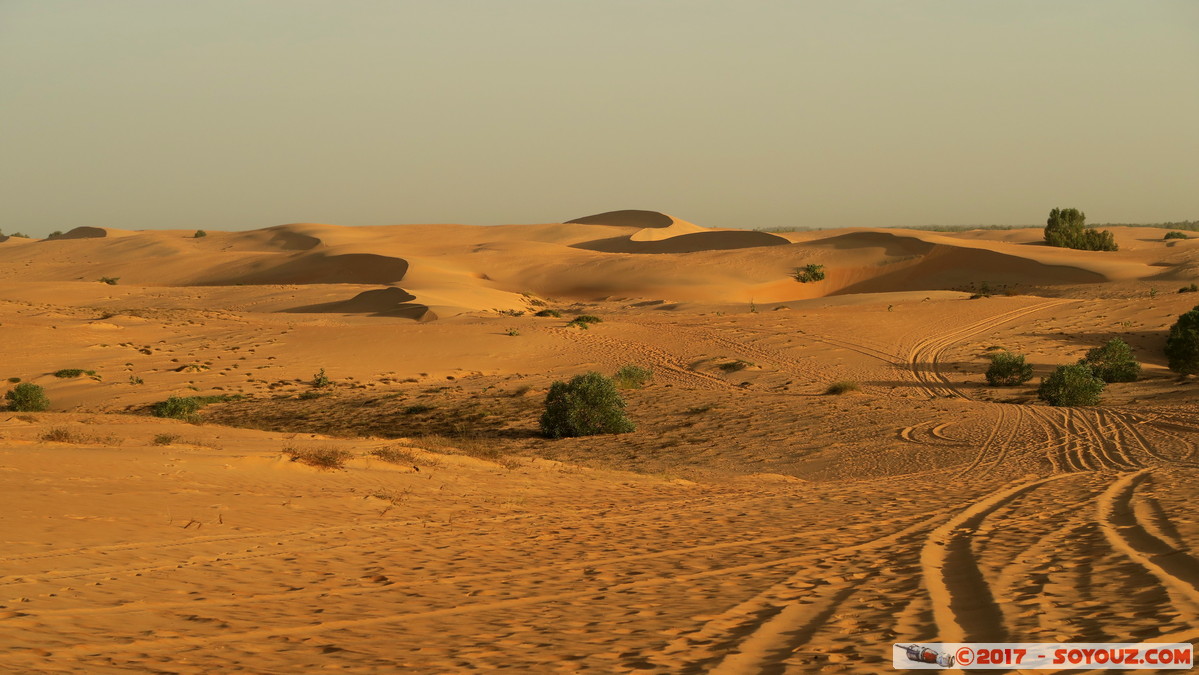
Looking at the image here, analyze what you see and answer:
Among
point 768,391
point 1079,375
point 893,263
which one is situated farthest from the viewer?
point 893,263

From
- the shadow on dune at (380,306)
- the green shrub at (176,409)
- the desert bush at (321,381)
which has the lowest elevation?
the green shrub at (176,409)

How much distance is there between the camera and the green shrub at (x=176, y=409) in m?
19.7

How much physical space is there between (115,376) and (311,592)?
21796 millimetres

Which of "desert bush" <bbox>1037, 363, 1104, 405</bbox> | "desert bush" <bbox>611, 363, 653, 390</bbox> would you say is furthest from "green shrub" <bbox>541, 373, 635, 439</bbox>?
"desert bush" <bbox>1037, 363, 1104, 405</bbox>

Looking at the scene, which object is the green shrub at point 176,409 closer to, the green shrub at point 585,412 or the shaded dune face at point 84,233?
the green shrub at point 585,412

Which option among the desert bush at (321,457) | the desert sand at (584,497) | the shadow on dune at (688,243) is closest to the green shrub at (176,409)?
the desert sand at (584,497)

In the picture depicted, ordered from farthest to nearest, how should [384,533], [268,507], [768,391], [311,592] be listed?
[768,391] < [268,507] < [384,533] < [311,592]

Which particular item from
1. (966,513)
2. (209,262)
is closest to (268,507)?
(966,513)

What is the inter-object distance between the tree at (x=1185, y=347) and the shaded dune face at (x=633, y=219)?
2980 inches

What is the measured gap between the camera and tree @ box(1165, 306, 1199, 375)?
75.6ft

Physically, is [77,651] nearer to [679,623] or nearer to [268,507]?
[679,623]

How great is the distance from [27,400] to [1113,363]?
88.4 ft

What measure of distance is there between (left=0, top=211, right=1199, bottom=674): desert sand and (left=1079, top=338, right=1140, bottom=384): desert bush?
73 centimetres

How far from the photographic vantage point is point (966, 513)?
9.54 metres
